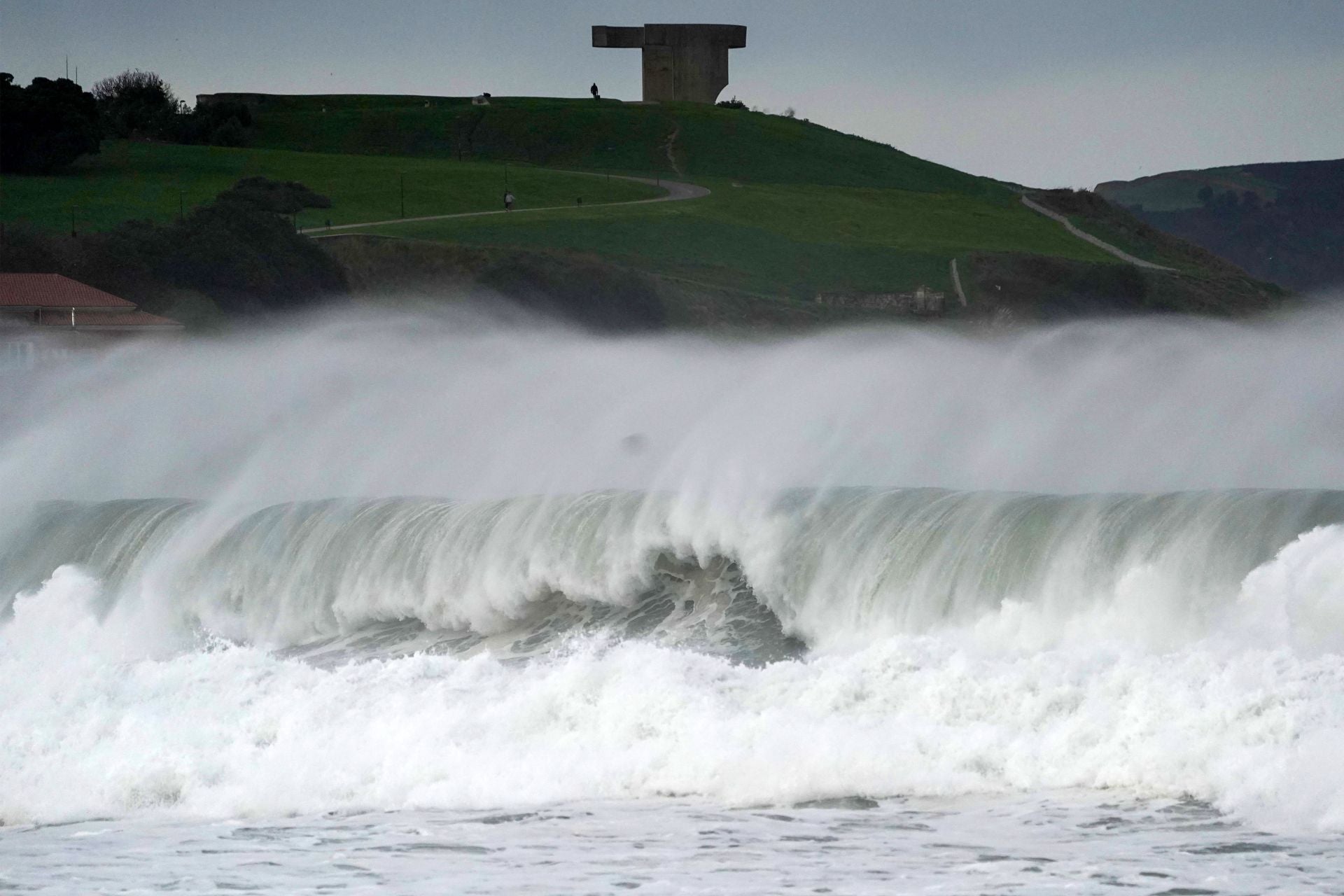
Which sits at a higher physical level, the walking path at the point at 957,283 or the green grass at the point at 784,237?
the green grass at the point at 784,237

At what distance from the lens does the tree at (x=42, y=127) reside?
8412cm

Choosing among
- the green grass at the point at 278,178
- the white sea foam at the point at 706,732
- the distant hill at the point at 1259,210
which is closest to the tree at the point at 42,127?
the green grass at the point at 278,178

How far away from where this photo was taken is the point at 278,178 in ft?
293

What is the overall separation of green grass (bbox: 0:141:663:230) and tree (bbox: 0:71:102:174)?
92 centimetres

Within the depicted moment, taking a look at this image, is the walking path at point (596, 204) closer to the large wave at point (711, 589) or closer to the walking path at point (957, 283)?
the walking path at point (957, 283)

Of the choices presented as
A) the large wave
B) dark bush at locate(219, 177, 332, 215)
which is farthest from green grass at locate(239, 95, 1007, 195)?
the large wave

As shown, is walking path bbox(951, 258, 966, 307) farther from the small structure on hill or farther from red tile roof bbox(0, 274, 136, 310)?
red tile roof bbox(0, 274, 136, 310)

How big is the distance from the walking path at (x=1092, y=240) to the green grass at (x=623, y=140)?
5.45 m

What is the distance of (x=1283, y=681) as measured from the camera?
1416 centimetres

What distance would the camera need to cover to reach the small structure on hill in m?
51.6

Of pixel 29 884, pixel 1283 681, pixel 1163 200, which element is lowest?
pixel 29 884

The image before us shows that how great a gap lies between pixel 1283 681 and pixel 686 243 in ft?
223

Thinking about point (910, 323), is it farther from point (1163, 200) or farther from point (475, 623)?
point (475, 623)

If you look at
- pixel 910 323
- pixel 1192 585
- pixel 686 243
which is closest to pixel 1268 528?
pixel 1192 585
